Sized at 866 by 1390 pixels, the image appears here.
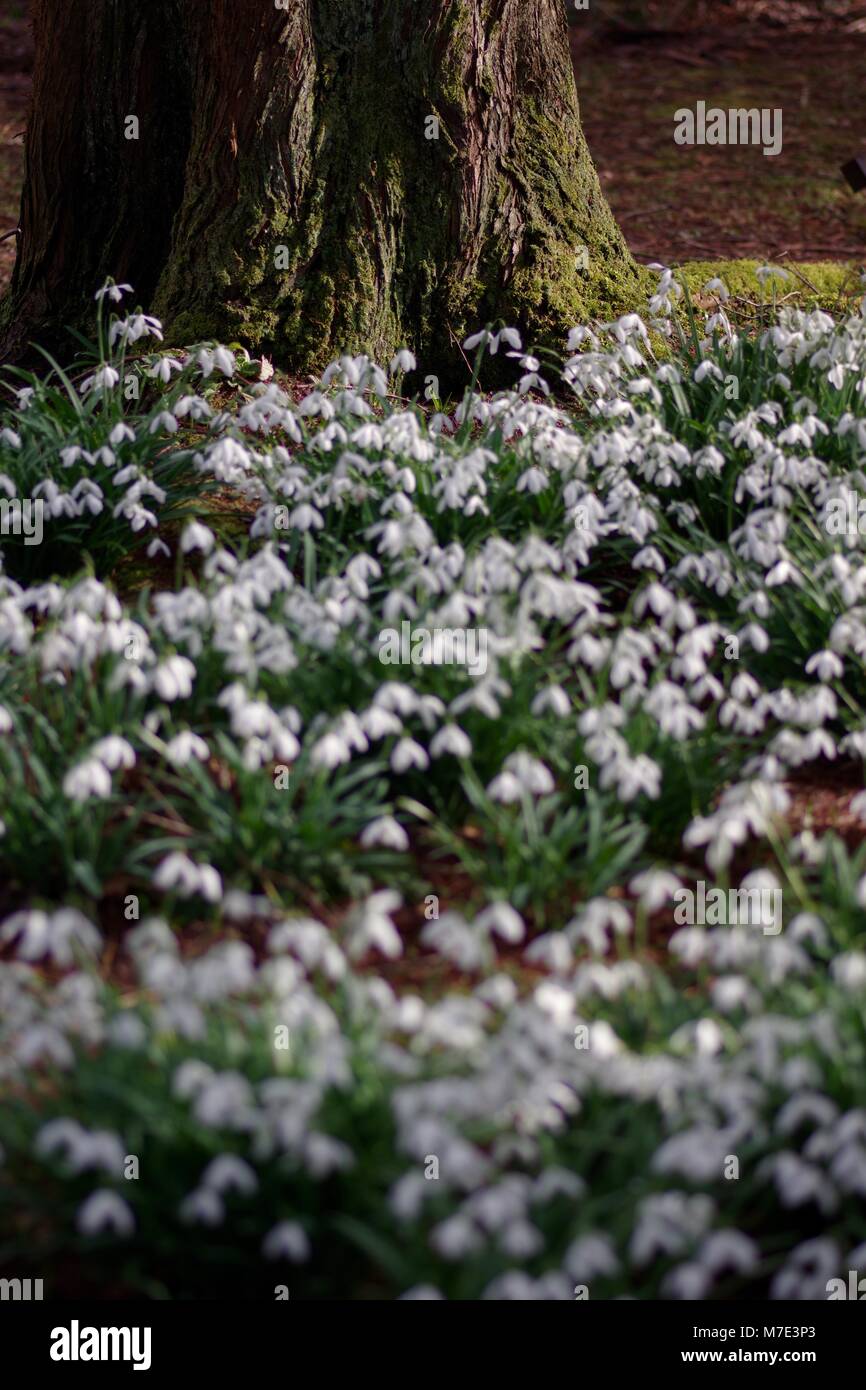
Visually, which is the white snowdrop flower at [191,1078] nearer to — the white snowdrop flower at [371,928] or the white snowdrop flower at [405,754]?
the white snowdrop flower at [371,928]

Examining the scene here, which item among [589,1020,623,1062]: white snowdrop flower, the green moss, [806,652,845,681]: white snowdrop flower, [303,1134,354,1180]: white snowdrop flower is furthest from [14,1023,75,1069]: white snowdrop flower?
the green moss

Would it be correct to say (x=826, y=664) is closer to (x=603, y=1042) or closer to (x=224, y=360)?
(x=603, y=1042)

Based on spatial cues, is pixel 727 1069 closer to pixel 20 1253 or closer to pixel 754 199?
pixel 20 1253

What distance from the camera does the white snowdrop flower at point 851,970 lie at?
2369mm

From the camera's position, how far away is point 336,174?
477 centimetres

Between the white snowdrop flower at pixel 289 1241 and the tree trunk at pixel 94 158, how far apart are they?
376 cm

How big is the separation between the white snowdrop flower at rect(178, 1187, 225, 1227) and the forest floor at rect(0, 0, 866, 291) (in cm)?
596

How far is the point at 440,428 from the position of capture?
14.4ft

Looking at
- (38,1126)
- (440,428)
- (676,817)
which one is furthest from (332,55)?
(38,1126)

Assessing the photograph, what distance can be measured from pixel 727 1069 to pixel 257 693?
1306 mm

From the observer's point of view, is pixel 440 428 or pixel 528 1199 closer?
pixel 528 1199

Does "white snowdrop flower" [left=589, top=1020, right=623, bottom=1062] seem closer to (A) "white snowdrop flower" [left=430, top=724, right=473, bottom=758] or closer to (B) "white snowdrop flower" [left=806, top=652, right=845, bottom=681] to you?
(A) "white snowdrop flower" [left=430, top=724, right=473, bottom=758]

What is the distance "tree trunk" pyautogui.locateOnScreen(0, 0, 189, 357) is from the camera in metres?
5.01

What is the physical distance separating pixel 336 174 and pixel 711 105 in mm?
5945
